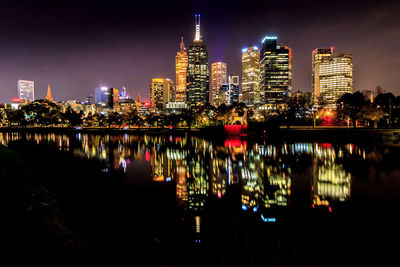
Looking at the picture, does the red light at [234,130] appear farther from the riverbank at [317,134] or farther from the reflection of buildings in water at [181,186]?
the reflection of buildings in water at [181,186]

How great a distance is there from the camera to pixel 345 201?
33.9 ft

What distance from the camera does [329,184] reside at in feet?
42.4

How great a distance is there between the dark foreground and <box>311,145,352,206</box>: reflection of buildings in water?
5cm

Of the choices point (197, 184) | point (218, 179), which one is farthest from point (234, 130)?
point (197, 184)

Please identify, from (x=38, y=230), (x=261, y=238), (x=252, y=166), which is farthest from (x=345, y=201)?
(x=38, y=230)

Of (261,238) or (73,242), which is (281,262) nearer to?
(261,238)

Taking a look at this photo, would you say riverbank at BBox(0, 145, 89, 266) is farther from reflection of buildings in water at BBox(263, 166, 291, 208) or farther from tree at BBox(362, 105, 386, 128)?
tree at BBox(362, 105, 386, 128)

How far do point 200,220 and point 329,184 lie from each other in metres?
8.00

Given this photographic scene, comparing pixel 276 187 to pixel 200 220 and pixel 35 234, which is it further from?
pixel 35 234

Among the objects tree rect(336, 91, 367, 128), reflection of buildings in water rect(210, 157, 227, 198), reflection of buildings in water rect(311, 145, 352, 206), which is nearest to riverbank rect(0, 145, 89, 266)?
reflection of buildings in water rect(210, 157, 227, 198)

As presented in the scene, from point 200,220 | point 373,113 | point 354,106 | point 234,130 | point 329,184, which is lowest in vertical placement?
point 200,220

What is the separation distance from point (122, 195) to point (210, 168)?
7.44 meters

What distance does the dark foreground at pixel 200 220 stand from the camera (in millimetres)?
5957

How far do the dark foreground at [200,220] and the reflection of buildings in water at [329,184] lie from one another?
0.05 metres
